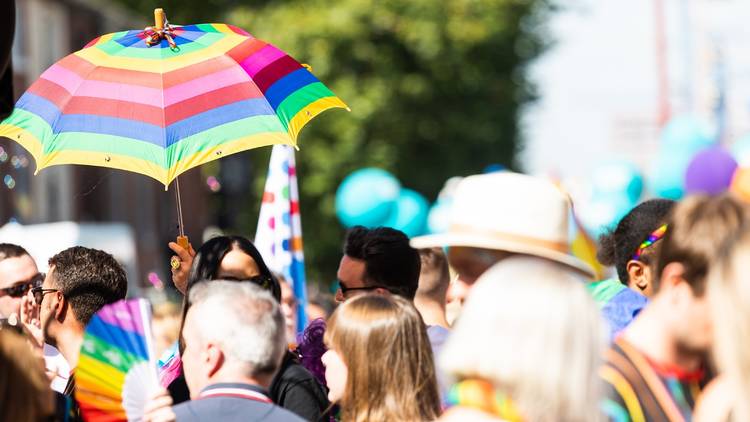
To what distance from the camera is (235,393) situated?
3303mm

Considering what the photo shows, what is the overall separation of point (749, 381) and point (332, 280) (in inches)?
809

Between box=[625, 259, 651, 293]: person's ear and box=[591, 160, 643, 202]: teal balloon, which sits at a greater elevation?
box=[625, 259, 651, 293]: person's ear

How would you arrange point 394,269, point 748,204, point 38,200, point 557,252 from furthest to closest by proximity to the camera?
point 38,200
point 394,269
point 557,252
point 748,204

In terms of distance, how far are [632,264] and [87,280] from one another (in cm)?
209

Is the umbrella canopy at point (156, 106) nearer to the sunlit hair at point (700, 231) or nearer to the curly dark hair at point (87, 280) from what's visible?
the curly dark hair at point (87, 280)

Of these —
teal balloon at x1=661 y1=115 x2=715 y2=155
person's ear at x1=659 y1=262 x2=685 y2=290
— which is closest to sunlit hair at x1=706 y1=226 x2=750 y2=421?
person's ear at x1=659 y1=262 x2=685 y2=290

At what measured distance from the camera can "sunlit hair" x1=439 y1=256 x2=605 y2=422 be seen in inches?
110

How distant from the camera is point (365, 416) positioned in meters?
3.61

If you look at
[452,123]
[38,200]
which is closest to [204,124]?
[452,123]

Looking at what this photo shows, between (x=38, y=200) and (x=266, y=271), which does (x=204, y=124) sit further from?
(x=38, y=200)

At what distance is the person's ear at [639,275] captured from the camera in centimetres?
492

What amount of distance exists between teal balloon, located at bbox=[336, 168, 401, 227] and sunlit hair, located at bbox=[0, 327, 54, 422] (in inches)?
430

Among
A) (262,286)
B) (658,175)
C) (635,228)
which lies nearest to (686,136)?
(658,175)

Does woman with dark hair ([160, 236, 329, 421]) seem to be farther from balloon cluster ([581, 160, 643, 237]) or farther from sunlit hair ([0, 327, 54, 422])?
balloon cluster ([581, 160, 643, 237])
